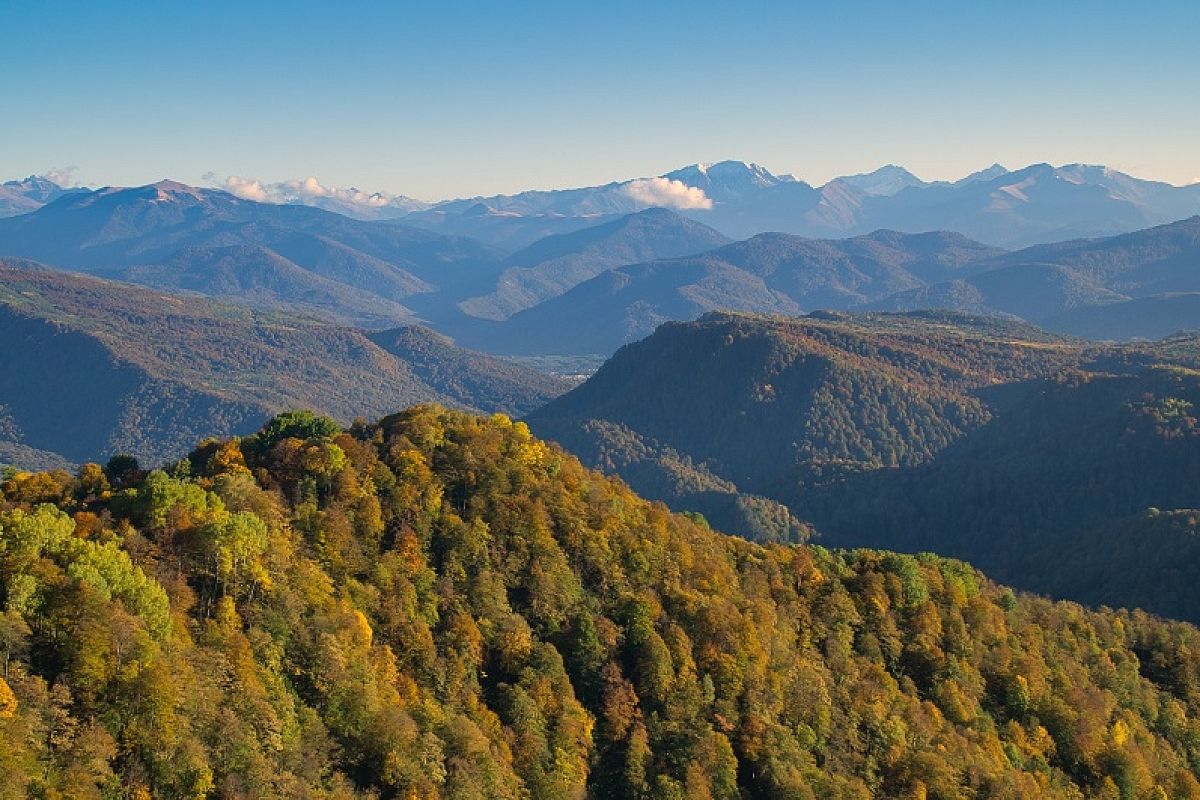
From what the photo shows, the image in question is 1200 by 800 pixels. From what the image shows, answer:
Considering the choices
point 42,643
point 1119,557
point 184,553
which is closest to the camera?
point 42,643

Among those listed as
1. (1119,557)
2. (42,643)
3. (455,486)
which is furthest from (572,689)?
(1119,557)

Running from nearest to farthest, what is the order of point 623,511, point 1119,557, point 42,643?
1. point 42,643
2. point 623,511
3. point 1119,557

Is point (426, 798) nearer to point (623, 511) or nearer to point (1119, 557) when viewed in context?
point (623, 511)

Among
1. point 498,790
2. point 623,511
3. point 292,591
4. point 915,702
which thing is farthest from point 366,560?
point 915,702

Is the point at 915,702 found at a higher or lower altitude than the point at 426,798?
lower

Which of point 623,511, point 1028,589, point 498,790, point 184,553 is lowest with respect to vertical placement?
point 1028,589

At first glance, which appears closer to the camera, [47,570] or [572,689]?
[47,570]

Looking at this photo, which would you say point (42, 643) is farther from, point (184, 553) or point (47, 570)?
point (184, 553)
